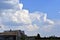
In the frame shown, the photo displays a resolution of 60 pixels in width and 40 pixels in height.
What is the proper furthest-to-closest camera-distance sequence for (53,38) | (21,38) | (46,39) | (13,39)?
(46,39) < (53,38) < (21,38) < (13,39)

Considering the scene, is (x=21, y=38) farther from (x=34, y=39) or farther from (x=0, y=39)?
(x=34, y=39)

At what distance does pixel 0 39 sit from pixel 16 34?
5170 millimetres

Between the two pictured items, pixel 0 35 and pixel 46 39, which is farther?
pixel 46 39

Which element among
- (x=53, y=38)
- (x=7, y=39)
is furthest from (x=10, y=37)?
(x=53, y=38)

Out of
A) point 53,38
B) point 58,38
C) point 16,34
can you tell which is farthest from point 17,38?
point 58,38

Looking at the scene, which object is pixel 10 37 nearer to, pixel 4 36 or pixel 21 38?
pixel 4 36

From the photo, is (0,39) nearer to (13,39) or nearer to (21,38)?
(13,39)

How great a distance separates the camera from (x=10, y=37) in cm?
7012

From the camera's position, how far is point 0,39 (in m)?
69.6

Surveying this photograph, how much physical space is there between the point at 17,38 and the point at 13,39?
2783 mm

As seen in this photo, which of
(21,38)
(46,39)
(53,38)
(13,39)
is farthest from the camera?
(46,39)

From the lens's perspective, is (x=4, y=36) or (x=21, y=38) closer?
(x=4, y=36)

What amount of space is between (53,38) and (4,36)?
24.7 m

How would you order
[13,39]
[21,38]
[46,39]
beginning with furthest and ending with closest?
1. [46,39]
2. [21,38]
3. [13,39]
